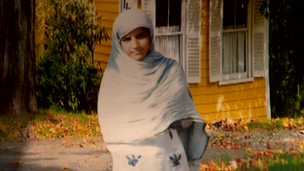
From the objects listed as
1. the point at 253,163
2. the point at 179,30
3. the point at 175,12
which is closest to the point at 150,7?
the point at 175,12

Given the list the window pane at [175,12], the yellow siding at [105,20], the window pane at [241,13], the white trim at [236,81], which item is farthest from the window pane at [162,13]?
the window pane at [241,13]

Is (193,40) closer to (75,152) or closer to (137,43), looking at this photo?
(75,152)

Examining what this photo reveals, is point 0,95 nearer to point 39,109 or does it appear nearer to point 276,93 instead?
point 39,109

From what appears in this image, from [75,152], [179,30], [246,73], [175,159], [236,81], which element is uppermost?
[179,30]

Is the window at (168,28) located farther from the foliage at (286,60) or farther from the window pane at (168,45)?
the foliage at (286,60)

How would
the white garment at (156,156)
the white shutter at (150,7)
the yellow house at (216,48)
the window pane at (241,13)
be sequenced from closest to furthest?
1. the white garment at (156,156)
2. the white shutter at (150,7)
3. the yellow house at (216,48)
4. the window pane at (241,13)

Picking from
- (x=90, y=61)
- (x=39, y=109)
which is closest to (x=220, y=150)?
(x=90, y=61)

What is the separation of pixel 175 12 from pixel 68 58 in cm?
186

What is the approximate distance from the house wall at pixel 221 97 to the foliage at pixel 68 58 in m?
1.65

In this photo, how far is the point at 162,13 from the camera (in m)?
7.07

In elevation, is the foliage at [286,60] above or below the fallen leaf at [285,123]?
above

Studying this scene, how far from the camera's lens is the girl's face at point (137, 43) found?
454cm

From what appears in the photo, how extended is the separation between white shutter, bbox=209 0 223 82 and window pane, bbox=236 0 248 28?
0.51m

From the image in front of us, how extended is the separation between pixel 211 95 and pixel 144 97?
383 centimetres
